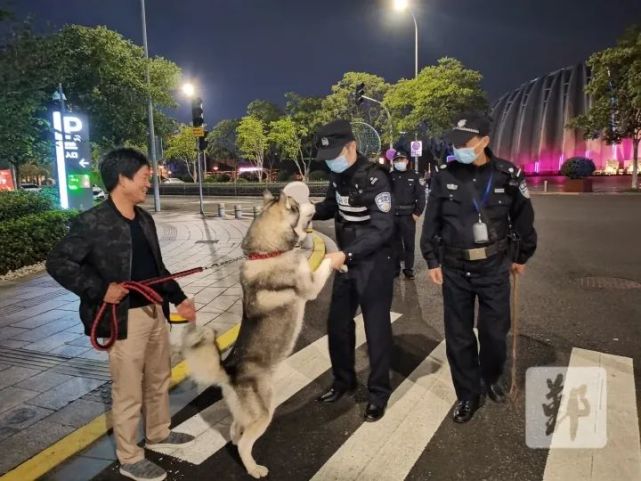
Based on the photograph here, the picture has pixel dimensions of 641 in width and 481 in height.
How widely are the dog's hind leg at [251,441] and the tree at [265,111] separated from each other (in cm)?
4515

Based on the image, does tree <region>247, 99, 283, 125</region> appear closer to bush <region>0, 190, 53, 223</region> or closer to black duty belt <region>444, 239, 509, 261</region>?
bush <region>0, 190, 53, 223</region>

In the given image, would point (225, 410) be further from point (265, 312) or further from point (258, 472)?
point (265, 312)

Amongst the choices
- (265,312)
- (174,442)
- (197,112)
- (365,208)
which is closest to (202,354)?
(265,312)

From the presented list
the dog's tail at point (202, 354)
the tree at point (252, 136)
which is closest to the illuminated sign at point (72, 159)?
the dog's tail at point (202, 354)

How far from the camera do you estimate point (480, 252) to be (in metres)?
3.46

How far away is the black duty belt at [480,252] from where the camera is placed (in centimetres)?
346

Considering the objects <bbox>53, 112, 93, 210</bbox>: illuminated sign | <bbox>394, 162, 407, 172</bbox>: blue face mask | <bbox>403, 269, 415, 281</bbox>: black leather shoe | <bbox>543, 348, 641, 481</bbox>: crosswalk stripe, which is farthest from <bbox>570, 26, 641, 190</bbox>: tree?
<bbox>543, 348, 641, 481</bbox>: crosswalk stripe

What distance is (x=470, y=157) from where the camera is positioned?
3.51 m

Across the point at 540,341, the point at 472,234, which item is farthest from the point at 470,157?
the point at 540,341

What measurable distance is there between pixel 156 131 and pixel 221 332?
67.3 ft

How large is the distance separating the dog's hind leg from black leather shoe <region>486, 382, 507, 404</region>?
195 cm

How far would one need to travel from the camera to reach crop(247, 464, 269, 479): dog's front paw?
2.99 meters

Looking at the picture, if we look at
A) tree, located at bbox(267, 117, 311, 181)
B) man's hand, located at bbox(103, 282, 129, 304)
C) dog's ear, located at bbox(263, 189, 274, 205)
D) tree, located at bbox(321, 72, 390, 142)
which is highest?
tree, located at bbox(321, 72, 390, 142)

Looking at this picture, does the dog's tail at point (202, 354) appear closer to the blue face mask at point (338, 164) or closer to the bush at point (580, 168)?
the blue face mask at point (338, 164)
